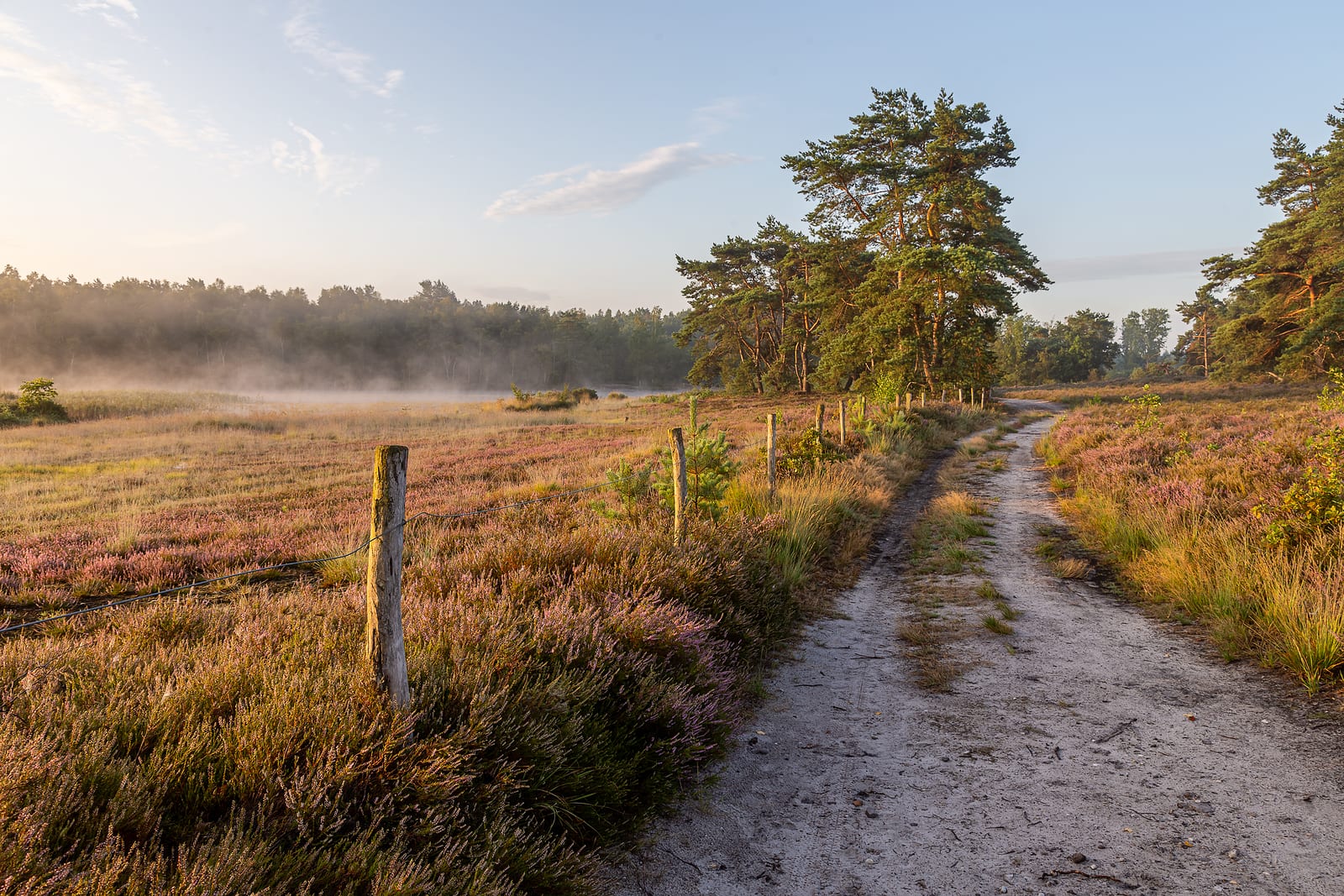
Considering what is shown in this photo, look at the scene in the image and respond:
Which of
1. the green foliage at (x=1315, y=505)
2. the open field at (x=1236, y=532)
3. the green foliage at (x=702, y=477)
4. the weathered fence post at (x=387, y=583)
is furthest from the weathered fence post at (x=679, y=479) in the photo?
the green foliage at (x=1315, y=505)

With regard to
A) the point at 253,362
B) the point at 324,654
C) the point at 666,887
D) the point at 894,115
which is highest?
the point at 894,115

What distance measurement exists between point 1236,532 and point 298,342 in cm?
11889

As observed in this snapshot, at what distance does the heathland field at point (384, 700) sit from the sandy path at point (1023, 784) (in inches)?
18.9

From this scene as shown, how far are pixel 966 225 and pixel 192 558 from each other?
37090 millimetres

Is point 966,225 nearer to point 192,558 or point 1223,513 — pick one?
point 1223,513

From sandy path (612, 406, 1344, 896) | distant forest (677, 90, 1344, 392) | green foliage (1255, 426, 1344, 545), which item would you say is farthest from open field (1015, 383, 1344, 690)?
distant forest (677, 90, 1344, 392)

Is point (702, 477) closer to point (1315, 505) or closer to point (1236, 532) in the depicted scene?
point (1236, 532)

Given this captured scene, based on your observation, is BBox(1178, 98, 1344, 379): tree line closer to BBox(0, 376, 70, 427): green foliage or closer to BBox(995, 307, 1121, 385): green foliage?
BBox(995, 307, 1121, 385): green foliage

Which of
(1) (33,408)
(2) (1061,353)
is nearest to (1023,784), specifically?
(1) (33,408)

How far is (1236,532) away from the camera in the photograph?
688cm

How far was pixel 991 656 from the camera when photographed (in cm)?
568

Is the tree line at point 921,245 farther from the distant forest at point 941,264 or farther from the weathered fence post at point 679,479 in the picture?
the weathered fence post at point 679,479

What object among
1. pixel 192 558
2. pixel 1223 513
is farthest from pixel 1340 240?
pixel 192 558

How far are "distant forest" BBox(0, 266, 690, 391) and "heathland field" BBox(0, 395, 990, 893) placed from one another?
8907 cm
